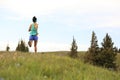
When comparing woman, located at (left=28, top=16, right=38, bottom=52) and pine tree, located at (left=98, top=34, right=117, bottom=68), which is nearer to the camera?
woman, located at (left=28, top=16, right=38, bottom=52)

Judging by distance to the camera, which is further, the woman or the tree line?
the tree line

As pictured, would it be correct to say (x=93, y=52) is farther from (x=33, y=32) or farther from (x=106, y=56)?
(x=33, y=32)

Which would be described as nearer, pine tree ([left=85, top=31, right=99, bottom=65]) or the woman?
the woman

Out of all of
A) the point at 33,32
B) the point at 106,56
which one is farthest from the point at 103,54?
the point at 33,32

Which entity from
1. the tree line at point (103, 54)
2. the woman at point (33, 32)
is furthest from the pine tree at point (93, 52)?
the woman at point (33, 32)

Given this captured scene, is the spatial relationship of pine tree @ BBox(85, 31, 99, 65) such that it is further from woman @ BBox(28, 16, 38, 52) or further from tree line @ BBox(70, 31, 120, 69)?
woman @ BBox(28, 16, 38, 52)

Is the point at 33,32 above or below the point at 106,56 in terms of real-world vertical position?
above

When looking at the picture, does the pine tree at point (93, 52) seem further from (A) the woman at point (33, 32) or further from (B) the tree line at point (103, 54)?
(A) the woman at point (33, 32)

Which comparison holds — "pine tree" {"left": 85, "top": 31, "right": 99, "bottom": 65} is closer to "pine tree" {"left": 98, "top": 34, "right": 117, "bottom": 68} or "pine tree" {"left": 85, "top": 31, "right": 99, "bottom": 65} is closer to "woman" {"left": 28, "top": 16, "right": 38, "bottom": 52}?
"pine tree" {"left": 98, "top": 34, "right": 117, "bottom": 68}

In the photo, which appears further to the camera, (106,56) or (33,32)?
(106,56)

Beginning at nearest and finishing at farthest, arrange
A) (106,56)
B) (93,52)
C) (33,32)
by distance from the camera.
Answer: (33,32), (106,56), (93,52)

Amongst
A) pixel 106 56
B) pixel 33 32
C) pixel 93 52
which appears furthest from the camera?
pixel 93 52

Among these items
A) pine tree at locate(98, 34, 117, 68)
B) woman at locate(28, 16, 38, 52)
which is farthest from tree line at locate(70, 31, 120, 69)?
woman at locate(28, 16, 38, 52)

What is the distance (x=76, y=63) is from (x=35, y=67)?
12.6ft
